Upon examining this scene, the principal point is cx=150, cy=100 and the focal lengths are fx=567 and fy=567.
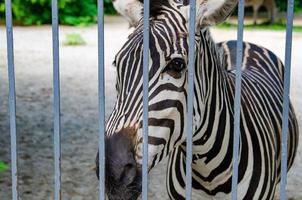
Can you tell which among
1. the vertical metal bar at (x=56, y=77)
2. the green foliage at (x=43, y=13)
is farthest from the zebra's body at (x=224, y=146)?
the green foliage at (x=43, y=13)

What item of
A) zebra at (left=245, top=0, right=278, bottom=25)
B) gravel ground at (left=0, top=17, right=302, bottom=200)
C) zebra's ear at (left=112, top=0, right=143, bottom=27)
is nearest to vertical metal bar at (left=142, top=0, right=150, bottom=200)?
zebra's ear at (left=112, top=0, right=143, bottom=27)

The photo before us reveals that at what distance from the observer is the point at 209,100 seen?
2533 millimetres

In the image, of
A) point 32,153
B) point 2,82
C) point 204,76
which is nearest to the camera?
point 204,76

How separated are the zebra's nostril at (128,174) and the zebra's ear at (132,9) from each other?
716mm

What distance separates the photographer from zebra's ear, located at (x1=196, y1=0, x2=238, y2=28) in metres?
2.18

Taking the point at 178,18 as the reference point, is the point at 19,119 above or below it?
below

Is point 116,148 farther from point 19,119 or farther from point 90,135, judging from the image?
point 19,119

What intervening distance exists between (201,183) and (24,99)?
553 centimetres

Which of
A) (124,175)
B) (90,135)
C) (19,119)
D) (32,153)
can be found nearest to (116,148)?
(124,175)

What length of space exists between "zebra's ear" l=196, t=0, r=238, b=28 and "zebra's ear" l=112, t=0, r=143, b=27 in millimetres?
334

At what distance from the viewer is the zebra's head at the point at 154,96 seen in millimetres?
2107

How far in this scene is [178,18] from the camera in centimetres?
228

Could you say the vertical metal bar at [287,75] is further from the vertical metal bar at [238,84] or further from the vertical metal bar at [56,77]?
the vertical metal bar at [56,77]

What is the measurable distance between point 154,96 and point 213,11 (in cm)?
41
